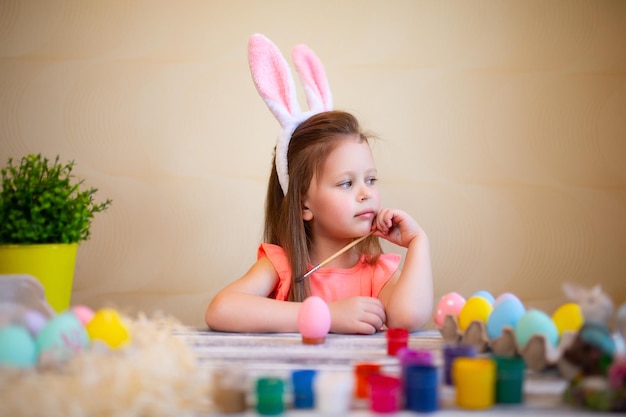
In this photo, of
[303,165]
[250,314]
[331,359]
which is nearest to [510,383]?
[331,359]

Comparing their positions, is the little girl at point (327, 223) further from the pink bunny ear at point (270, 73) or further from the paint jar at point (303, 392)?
the paint jar at point (303, 392)

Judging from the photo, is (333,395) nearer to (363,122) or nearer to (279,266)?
(279,266)

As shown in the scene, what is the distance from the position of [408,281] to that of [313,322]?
36 centimetres

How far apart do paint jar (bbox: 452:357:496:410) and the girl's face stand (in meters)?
0.76

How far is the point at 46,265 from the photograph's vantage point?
3.98 feet

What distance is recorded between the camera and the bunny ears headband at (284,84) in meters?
1.42

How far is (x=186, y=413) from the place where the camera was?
0.64m

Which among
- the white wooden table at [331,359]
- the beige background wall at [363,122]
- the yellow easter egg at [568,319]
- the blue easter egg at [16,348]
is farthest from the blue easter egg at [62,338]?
the beige background wall at [363,122]

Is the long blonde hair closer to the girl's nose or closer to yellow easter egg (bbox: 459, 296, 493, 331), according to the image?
the girl's nose

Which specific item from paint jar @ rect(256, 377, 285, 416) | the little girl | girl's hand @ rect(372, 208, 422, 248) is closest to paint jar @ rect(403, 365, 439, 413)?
paint jar @ rect(256, 377, 285, 416)

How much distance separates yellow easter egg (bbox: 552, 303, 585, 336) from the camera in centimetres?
89

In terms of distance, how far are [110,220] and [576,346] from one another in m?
1.37

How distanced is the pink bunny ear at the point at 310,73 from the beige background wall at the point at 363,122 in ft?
0.96

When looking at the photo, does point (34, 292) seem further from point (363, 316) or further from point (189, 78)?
point (189, 78)
